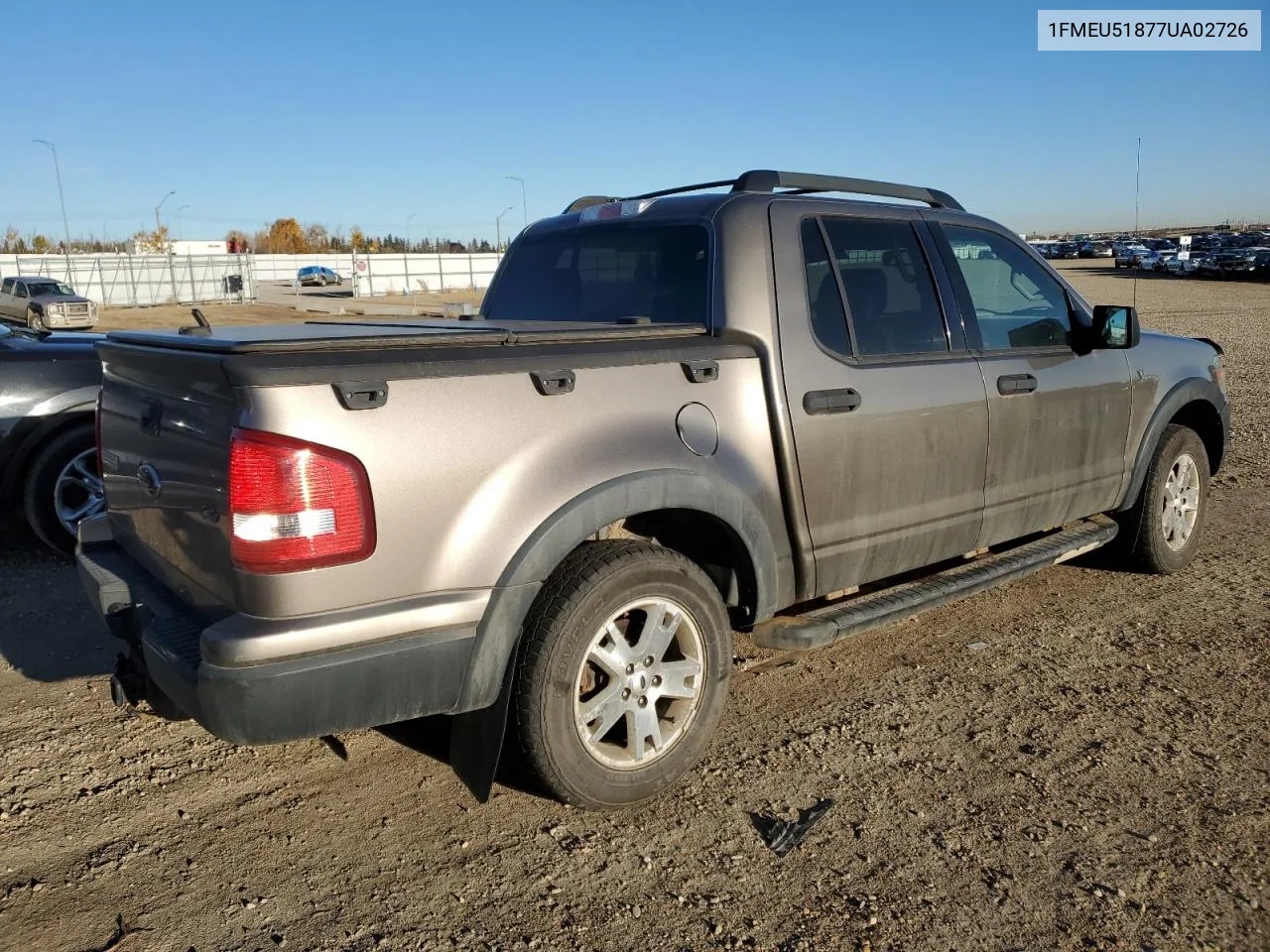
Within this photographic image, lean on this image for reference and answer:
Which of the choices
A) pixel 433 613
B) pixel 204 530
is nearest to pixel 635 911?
pixel 433 613

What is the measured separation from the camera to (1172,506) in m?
5.69

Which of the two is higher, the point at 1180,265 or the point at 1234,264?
the point at 1180,265

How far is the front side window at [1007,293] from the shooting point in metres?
4.59

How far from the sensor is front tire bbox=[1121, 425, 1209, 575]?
547 cm

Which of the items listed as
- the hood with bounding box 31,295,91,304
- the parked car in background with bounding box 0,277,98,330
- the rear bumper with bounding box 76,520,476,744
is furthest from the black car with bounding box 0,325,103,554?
the hood with bounding box 31,295,91,304

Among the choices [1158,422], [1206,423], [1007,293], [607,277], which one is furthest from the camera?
[1206,423]

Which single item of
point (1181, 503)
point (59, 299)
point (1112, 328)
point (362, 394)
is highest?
point (59, 299)

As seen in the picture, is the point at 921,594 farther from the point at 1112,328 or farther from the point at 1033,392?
the point at 1112,328

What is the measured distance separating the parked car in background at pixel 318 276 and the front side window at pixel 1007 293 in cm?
6945

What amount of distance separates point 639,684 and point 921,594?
4.55ft

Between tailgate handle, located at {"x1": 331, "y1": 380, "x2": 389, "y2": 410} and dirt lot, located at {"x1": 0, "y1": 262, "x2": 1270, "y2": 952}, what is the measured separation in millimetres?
1377

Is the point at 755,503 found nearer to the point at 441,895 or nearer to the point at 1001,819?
the point at 1001,819

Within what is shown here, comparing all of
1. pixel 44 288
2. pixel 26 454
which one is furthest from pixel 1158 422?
pixel 44 288

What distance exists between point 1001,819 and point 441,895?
1.71 m
